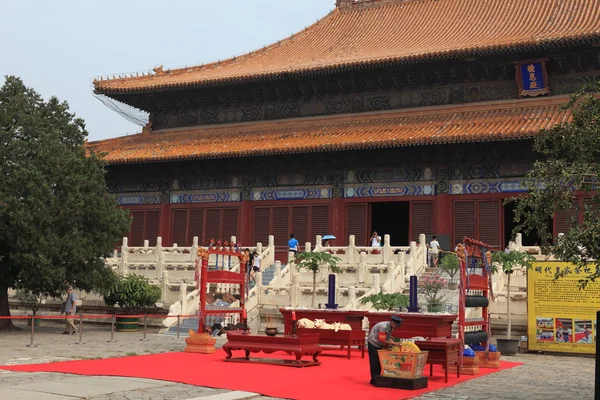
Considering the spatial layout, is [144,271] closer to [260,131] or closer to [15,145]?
[15,145]

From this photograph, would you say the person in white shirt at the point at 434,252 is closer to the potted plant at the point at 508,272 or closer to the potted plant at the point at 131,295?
the potted plant at the point at 508,272

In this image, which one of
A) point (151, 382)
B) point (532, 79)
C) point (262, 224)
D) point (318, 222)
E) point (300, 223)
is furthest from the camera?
point (262, 224)

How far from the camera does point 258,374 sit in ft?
38.7

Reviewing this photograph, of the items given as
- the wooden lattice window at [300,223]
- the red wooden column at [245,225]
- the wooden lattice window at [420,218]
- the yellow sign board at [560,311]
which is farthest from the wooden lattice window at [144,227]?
the yellow sign board at [560,311]

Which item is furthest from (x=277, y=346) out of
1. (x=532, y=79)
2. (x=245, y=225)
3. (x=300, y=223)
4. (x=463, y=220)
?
(x=532, y=79)

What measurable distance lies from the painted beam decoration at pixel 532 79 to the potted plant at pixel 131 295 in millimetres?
13317

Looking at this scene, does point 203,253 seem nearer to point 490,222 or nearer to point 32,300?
point 32,300

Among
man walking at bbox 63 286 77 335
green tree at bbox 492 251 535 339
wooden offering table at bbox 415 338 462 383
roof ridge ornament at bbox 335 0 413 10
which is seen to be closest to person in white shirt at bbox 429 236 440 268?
green tree at bbox 492 251 535 339

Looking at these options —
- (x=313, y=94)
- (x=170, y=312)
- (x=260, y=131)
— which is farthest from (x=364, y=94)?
(x=170, y=312)

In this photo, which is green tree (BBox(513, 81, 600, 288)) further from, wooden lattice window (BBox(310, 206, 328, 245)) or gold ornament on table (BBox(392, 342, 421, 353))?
wooden lattice window (BBox(310, 206, 328, 245))

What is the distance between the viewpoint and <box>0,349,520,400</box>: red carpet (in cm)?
1020

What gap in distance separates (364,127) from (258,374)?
53.0 ft

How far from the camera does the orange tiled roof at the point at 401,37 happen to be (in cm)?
2603

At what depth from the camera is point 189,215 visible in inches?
1150
